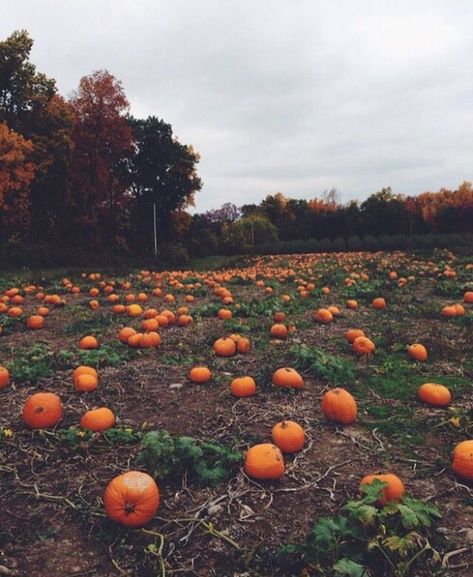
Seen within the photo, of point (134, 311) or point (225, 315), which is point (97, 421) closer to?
point (225, 315)

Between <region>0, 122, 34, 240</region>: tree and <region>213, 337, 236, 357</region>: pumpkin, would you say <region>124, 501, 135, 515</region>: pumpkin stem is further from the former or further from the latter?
<region>0, 122, 34, 240</region>: tree

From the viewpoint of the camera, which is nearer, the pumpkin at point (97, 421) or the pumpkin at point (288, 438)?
the pumpkin at point (288, 438)

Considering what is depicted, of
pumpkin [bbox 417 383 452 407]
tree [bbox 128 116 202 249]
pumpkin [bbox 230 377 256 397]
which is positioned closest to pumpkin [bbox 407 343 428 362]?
pumpkin [bbox 417 383 452 407]

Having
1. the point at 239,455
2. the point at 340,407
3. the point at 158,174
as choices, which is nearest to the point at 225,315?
the point at 340,407

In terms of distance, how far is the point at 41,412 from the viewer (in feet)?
14.7

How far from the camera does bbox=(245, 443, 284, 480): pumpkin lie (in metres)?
3.60

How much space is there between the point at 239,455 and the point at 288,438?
519 mm

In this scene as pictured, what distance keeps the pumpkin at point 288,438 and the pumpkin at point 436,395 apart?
1755 millimetres

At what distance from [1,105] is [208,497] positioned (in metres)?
33.0

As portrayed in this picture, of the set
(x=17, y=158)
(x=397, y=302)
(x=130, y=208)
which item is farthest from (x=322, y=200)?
A: (x=397, y=302)

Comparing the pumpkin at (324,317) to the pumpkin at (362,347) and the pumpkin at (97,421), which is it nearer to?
the pumpkin at (362,347)

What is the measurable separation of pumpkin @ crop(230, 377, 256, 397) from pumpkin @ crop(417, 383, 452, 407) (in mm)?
1936

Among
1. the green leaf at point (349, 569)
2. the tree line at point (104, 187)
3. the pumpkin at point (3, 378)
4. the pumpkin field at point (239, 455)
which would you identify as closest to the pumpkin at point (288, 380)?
the pumpkin field at point (239, 455)

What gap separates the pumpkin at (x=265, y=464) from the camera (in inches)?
142
